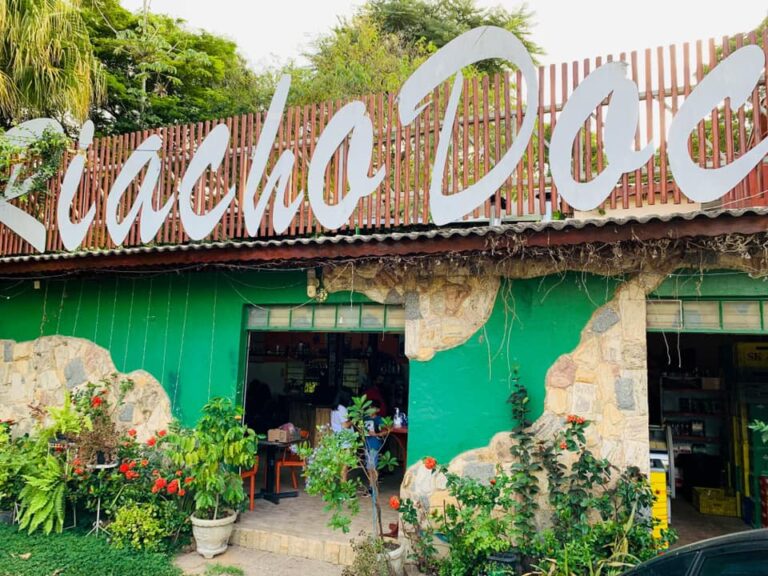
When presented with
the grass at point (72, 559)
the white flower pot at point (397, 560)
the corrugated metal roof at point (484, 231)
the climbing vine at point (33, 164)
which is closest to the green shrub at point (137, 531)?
the grass at point (72, 559)

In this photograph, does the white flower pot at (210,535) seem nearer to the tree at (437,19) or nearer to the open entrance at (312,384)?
the open entrance at (312,384)

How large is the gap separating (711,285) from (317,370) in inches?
351

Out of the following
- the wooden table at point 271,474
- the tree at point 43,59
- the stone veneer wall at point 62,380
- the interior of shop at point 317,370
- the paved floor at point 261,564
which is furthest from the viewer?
the interior of shop at point 317,370

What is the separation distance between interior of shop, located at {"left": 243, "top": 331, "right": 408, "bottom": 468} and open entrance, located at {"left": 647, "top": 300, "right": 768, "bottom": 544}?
203 inches

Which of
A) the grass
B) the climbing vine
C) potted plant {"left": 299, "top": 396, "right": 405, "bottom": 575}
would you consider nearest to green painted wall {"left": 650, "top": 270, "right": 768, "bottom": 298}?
potted plant {"left": 299, "top": 396, "right": 405, "bottom": 575}

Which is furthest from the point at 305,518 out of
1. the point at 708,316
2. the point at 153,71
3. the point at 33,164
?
the point at 153,71

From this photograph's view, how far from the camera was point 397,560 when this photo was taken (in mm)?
5480

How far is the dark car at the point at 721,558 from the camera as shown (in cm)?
239

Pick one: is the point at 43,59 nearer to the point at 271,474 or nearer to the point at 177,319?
the point at 177,319

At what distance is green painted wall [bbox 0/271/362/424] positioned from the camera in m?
7.50

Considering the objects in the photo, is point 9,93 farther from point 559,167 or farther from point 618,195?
point 618,195

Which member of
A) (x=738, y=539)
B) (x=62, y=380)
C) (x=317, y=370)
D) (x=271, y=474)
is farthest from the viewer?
(x=317, y=370)

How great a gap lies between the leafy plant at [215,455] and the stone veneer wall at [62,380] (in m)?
1.36

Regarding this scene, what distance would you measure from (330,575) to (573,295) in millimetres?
3843
